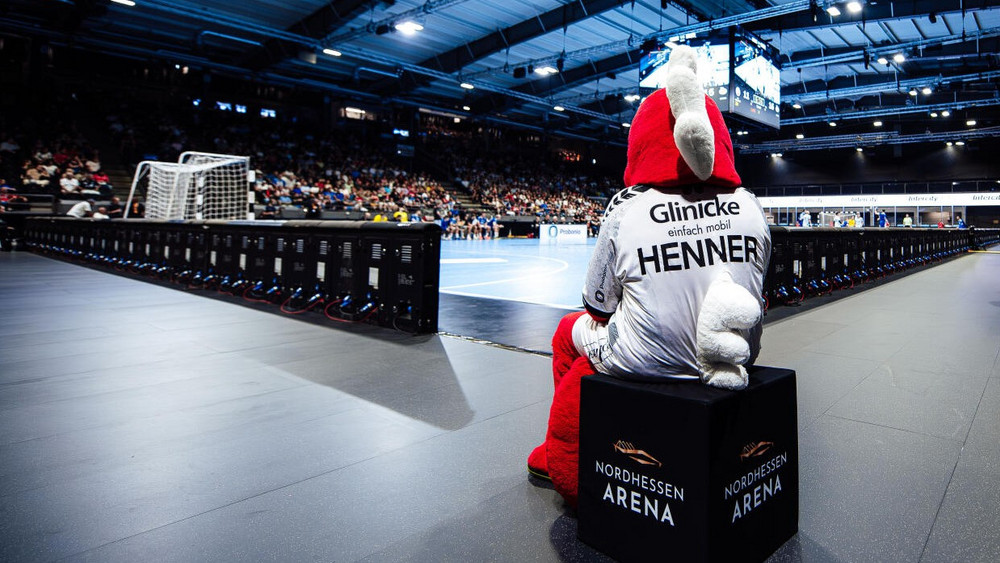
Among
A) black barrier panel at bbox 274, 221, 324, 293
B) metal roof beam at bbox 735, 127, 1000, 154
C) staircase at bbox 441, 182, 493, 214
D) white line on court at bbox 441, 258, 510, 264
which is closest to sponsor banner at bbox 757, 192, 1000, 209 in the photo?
metal roof beam at bbox 735, 127, 1000, 154

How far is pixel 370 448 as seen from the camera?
2645mm

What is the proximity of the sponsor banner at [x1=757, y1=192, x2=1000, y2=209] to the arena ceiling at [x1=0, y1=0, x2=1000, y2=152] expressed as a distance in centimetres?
491

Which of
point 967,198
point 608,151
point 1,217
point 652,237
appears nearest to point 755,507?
point 652,237

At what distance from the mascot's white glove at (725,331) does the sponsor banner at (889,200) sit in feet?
128

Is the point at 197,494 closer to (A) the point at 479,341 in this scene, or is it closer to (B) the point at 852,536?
(B) the point at 852,536

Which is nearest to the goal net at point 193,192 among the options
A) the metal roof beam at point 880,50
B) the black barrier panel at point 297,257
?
the black barrier panel at point 297,257

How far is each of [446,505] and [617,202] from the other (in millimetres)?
1254

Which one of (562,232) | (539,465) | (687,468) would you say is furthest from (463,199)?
(687,468)

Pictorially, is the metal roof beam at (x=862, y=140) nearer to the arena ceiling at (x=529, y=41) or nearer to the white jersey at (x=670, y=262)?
the arena ceiling at (x=529, y=41)

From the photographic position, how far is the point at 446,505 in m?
2.11

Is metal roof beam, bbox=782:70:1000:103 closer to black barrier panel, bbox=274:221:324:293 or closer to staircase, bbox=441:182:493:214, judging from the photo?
staircase, bbox=441:182:493:214

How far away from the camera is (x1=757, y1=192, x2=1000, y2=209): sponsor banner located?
33.6 m

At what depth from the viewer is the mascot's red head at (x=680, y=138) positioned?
165 centimetres

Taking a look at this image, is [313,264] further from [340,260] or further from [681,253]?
[681,253]
